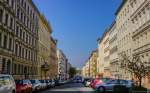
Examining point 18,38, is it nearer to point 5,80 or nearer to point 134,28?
point 134,28

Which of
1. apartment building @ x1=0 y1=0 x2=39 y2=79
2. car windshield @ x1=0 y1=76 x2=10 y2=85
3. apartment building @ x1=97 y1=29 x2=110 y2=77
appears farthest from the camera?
apartment building @ x1=97 y1=29 x2=110 y2=77

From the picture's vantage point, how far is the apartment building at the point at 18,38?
151 ft

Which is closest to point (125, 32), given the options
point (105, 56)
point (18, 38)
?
point (18, 38)

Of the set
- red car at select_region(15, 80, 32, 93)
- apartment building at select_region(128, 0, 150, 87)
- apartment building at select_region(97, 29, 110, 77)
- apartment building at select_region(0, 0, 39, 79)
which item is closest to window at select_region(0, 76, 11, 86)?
red car at select_region(15, 80, 32, 93)

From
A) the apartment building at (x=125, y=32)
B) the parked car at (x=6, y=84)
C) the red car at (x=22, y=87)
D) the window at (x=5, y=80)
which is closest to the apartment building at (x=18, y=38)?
the red car at (x=22, y=87)

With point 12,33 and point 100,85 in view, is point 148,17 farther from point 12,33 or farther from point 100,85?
point 12,33

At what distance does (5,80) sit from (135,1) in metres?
42.8

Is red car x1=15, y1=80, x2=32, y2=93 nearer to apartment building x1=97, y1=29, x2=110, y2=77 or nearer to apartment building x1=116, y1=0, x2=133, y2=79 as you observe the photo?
apartment building x1=116, y1=0, x2=133, y2=79

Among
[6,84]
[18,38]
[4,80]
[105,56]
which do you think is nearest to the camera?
[4,80]

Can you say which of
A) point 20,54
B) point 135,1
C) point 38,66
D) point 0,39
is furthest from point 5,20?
point 38,66

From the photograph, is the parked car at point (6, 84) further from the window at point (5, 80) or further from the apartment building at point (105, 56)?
the apartment building at point (105, 56)

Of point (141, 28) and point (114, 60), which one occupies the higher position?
point (141, 28)

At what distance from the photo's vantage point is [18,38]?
55.8 m

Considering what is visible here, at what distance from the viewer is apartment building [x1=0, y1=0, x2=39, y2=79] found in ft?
151
